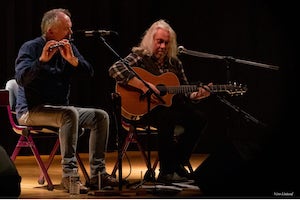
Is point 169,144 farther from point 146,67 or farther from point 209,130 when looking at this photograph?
point 209,130

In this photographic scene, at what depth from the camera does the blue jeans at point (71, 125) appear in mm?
4746

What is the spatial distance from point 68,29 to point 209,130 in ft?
11.3

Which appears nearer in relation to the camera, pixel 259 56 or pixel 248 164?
pixel 248 164

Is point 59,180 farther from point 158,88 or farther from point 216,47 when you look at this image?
point 216,47

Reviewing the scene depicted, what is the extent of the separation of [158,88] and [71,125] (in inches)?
37.4

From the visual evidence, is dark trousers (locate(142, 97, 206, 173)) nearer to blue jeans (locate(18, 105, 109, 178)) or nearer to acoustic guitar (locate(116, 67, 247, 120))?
acoustic guitar (locate(116, 67, 247, 120))

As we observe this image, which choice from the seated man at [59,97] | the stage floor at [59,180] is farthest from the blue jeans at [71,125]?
the stage floor at [59,180]

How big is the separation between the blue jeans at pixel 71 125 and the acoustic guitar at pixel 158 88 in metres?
0.39

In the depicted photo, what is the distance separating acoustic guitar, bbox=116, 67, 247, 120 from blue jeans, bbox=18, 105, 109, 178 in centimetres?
39

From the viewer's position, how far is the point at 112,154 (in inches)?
313

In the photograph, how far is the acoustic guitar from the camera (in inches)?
208

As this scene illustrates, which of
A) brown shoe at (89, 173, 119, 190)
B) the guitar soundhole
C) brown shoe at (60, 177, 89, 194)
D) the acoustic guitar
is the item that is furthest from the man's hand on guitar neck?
brown shoe at (60, 177, 89, 194)

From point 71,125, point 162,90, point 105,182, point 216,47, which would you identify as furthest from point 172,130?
point 216,47

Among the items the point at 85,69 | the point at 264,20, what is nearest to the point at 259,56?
the point at 264,20
